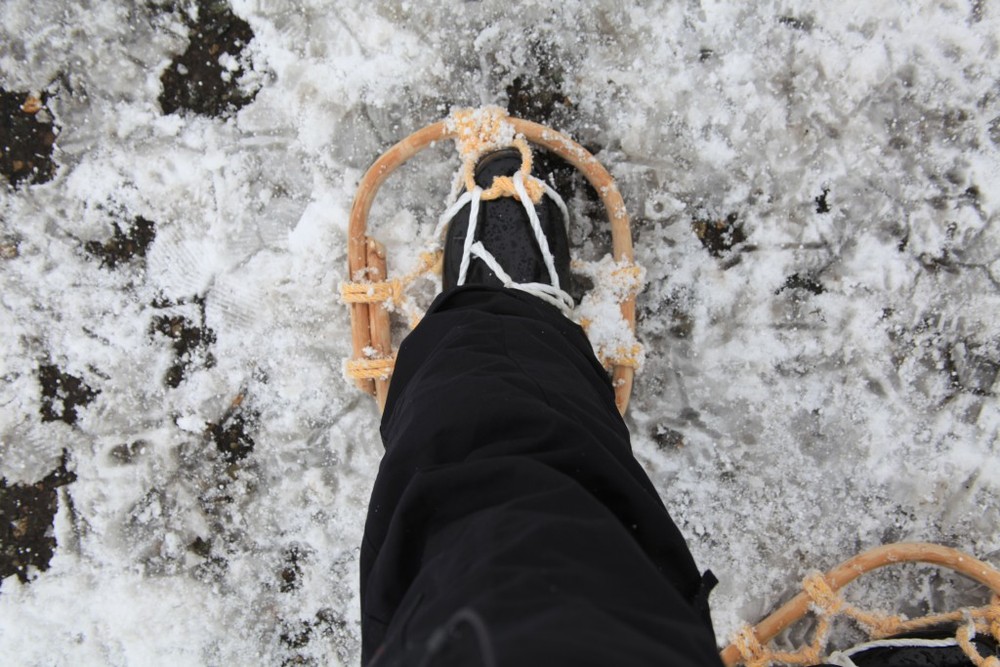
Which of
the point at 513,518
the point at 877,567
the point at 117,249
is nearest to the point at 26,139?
the point at 117,249

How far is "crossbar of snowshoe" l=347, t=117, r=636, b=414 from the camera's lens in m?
1.25

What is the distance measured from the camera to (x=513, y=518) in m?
0.63

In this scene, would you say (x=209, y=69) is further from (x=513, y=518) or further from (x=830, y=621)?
(x=830, y=621)

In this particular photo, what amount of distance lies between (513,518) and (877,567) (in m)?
1.02

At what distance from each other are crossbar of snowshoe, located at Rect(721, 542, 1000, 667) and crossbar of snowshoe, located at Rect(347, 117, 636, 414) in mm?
528

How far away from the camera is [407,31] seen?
4.29ft

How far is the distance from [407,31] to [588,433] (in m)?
0.98

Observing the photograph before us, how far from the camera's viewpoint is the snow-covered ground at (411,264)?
4.25 feet

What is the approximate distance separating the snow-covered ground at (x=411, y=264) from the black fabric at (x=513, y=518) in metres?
0.46

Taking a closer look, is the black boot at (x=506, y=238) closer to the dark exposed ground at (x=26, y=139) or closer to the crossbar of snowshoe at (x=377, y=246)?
the crossbar of snowshoe at (x=377, y=246)

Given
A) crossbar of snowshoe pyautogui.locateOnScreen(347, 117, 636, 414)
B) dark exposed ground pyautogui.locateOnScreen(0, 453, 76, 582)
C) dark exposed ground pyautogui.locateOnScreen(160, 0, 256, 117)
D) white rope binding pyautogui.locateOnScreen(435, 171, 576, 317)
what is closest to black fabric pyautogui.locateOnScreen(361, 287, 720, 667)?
white rope binding pyautogui.locateOnScreen(435, 171, 576, 317)

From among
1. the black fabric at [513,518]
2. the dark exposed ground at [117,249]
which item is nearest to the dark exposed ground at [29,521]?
the dark exposed ground at [117,249]

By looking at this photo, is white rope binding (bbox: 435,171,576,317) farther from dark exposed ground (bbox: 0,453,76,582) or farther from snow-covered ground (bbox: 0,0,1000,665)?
dark exposed ground (bbox: 0,453,76,582)

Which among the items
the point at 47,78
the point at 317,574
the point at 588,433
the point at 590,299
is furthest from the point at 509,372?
the point at 47,78
